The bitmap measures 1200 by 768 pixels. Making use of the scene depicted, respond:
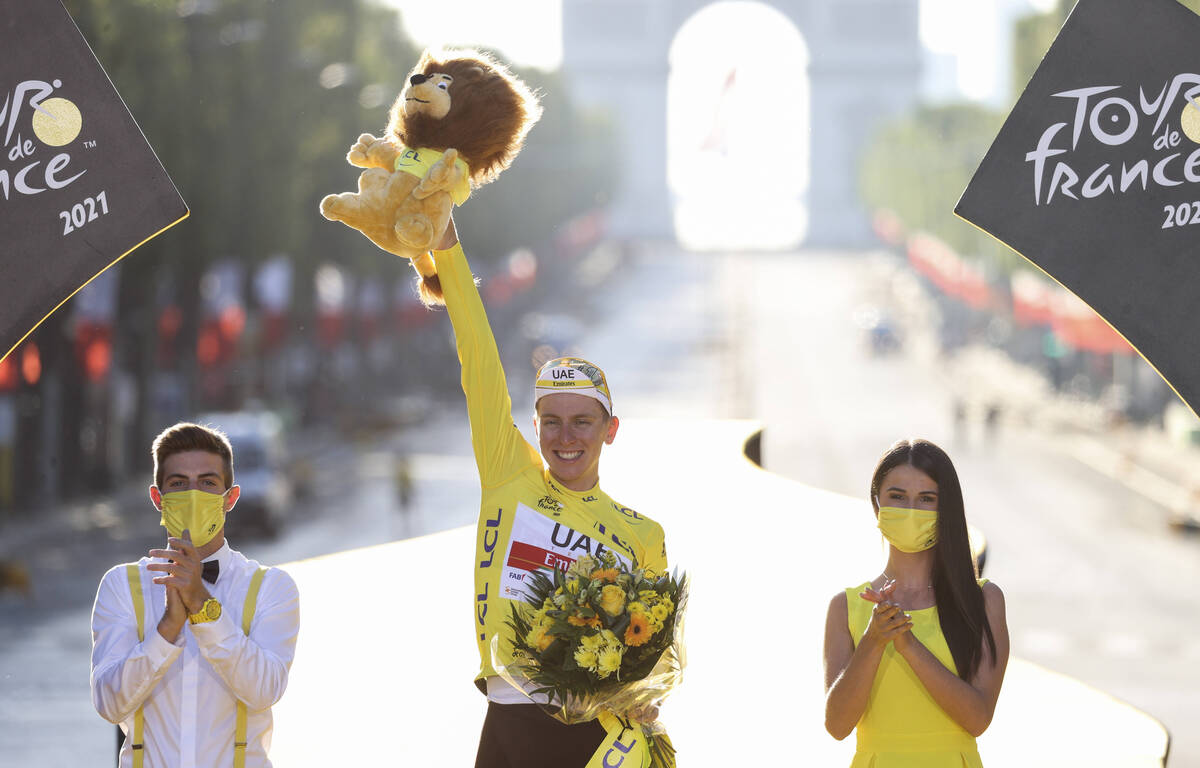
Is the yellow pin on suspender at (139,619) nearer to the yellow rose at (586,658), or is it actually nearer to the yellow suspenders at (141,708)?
the yellow suspenders at (141,708)

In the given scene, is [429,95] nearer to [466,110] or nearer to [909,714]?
[466,110]

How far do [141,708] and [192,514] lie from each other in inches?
20.8

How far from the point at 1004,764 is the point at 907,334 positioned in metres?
73.1

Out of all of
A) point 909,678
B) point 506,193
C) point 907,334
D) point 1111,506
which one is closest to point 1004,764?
point 909,678

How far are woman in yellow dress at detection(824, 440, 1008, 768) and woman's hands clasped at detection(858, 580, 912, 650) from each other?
0.48 feet

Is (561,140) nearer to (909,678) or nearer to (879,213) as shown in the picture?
(879,213)

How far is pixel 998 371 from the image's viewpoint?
66.8 metres

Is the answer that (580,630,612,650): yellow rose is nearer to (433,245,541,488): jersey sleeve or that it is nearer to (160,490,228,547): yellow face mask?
(433,245,541,488): jersey sleeve

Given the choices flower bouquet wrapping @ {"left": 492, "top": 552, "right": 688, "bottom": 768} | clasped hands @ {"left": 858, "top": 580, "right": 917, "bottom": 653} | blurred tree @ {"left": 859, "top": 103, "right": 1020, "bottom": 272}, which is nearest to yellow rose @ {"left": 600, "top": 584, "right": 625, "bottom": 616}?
flower bouquet wrapping @ {"left": 492, "top": 552, "right": 688, "bottom": 768}

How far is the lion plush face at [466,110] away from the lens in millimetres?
5223

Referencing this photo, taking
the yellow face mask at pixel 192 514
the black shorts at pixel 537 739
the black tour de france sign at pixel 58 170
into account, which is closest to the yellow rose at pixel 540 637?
the black shorts at pixel 537 739

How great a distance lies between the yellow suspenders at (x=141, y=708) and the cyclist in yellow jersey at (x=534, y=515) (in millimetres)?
617

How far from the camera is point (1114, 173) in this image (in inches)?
214

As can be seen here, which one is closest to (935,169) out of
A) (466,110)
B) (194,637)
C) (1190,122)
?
(1190,122)
